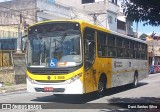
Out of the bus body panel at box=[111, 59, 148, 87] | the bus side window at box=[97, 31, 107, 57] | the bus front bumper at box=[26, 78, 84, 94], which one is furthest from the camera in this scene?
the bus body panel at box=[111, 59, 148, 87]

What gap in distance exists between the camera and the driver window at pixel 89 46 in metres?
13.6

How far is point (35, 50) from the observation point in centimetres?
1402

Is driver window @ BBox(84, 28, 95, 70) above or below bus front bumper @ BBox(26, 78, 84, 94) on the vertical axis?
above

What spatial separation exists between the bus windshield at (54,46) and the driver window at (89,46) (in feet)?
1.33

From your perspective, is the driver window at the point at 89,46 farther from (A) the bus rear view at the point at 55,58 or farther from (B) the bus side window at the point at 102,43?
(B) the bus side window at the point at 102,43

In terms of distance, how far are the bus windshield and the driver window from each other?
41 centimetres

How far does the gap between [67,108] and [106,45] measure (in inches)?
188

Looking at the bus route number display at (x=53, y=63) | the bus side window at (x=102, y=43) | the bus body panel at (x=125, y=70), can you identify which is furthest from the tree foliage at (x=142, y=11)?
the bus body panel at (x=125, y=70)

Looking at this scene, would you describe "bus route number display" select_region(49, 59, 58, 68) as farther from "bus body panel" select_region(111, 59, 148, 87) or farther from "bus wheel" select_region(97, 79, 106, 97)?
"bus body panel" select_region(111, 59, 148, 87)

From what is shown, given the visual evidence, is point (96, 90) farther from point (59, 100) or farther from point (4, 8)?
point (4, 8)

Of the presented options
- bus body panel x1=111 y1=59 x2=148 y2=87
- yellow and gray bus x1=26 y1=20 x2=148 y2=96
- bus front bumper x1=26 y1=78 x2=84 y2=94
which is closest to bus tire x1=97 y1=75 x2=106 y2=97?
yellow and gray bus x1=26 y1=20 x2=148 y2=96

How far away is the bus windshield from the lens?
43.8 feet

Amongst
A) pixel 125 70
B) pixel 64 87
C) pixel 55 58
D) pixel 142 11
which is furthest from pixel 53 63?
pixel 125 70

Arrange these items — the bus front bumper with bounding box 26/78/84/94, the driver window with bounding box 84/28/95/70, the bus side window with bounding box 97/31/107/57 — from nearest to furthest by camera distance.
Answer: the bus front bumper with bounding box 26/78/84/94
the driver window with bounding box 84/28/95/70
the bus side window with bounding box 97/31/107/57
